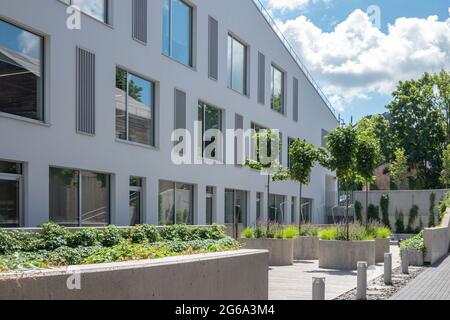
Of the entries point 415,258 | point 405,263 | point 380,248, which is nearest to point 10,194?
point 405,263

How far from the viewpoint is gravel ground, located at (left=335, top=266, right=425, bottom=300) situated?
1175 centimetres

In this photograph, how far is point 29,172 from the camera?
49.0ft

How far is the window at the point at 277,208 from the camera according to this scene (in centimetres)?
3291

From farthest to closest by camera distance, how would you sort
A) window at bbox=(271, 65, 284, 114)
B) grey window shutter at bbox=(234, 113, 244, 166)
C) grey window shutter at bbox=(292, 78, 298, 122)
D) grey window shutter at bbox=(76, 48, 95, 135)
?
grey window shutter at bbox=(292, 78, 298, 122) < window at bbox=(271, 65, 284, 114) < grey window shutter at bbox=(234, 113, 244, 166) < grey window shutter at bbox=(76, 48, 95, 135)

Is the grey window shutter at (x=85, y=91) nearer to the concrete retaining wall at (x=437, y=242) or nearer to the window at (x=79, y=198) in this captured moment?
the window at (x=79, y=198)

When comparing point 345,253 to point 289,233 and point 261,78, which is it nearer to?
point 289,233

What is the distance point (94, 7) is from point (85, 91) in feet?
9.18

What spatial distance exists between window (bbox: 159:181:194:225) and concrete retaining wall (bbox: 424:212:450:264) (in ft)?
29.5

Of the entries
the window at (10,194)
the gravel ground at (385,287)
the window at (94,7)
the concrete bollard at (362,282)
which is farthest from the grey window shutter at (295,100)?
the concrete bollard at (362,282)

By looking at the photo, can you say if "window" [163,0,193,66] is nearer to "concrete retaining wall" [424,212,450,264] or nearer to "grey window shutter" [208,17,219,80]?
"grey window shutter" [208,17,219,80]

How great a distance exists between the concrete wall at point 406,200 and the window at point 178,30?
22.7m

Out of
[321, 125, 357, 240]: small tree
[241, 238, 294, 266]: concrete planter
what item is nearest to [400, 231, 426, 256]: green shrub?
[321, 125, 357, 240]: small tree

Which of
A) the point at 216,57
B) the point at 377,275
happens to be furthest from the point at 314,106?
the point at 377,275
